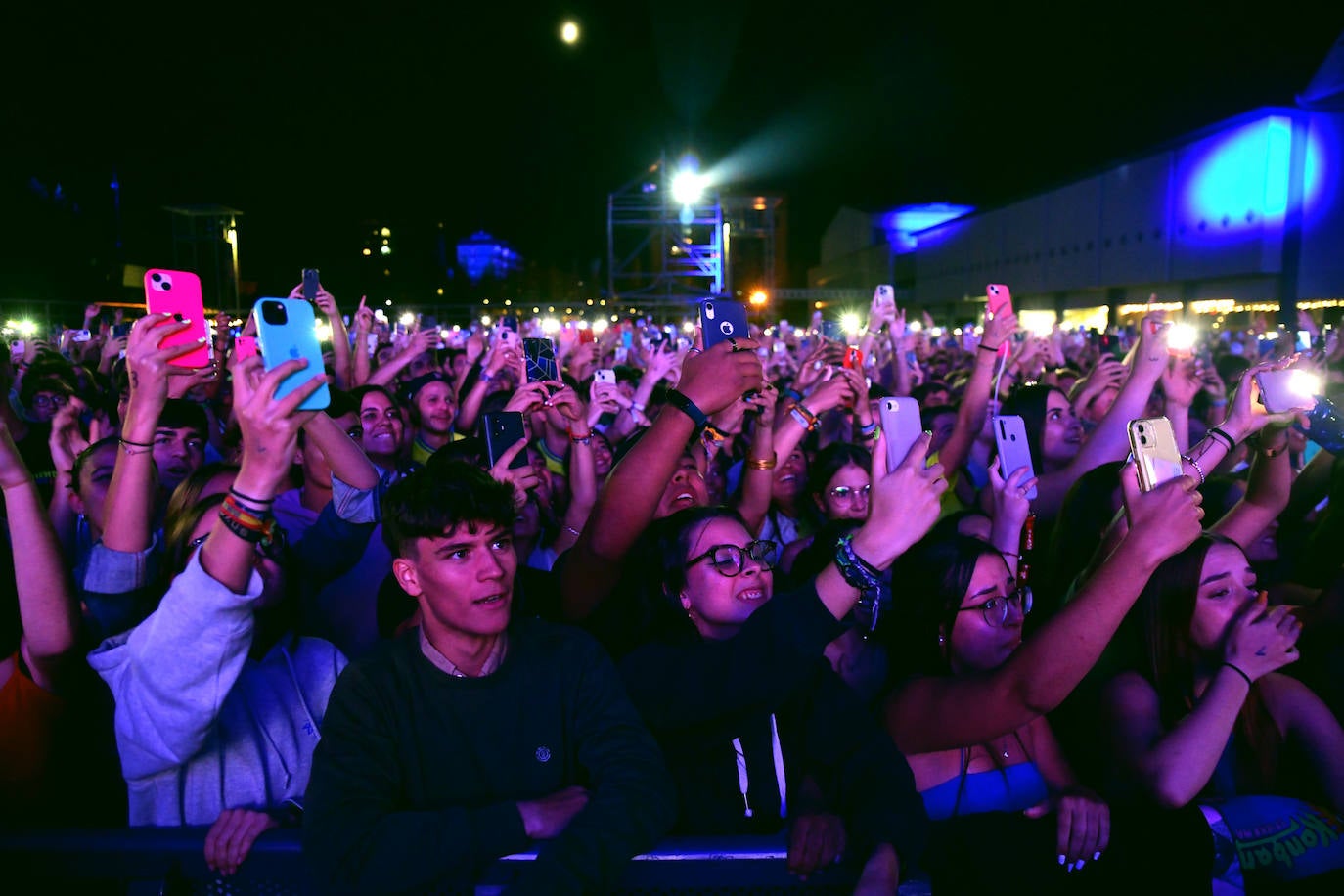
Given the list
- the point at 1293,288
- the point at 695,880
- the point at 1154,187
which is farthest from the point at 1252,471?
the point at 1154,187

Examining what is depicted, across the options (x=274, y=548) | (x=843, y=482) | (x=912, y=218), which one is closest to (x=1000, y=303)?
(x=843, y=482)

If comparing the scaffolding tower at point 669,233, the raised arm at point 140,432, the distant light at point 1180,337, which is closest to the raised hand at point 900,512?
the raised arm at point 140,432

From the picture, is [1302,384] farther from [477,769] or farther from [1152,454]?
[477,769]

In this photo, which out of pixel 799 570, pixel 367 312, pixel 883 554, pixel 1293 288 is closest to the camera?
pixel 883 554

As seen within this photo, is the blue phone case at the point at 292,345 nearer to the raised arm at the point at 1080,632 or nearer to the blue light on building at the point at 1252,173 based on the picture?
the raised arm at the point at 1080,632

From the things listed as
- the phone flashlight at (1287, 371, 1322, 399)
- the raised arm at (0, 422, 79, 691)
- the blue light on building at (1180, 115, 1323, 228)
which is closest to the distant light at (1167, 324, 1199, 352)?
the phone flashlight at (1287, 371, 1322, 399)

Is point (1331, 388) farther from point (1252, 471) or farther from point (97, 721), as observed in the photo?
point (97, 721)

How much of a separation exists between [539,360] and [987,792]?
2.74 m

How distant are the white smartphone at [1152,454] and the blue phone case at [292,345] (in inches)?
80.9

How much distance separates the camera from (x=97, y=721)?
95.4 inches

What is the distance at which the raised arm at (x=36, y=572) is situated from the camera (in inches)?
86.9

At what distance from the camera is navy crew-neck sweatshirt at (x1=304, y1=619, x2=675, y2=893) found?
5.72ft

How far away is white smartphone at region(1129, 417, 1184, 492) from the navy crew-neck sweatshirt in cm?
148

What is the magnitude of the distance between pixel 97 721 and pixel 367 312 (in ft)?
21.7
